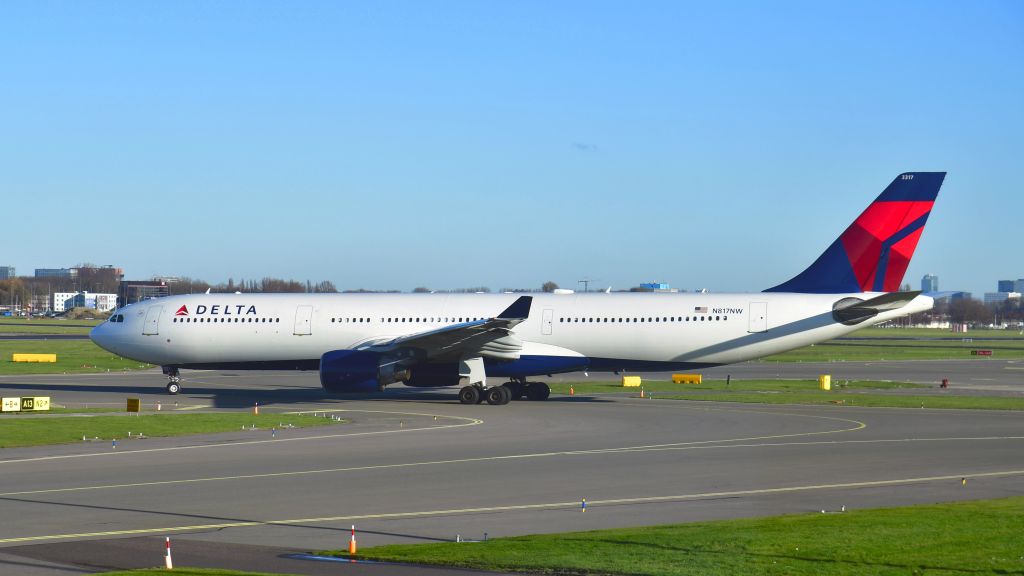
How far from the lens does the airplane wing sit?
129 feet

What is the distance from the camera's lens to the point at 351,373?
1567 inches

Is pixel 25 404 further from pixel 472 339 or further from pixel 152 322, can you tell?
pixel 472 339

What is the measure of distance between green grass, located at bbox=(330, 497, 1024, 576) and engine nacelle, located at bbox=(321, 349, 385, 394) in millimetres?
23678

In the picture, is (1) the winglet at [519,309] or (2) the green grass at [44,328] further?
(2) the green grass at [44,328]

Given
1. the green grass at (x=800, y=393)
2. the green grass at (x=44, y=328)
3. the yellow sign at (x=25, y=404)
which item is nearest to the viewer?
the yellow sign at (x=25, y=404)

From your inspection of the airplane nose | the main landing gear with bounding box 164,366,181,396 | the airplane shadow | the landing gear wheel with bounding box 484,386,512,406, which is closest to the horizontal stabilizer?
the airplane shadow

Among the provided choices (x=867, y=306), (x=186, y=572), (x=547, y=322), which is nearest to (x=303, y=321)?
(x=547, y=322)

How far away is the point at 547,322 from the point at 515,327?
1.21m

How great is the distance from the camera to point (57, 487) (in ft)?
70.3

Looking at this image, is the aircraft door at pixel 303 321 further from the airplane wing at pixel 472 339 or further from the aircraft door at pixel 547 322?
the aircraft door at pixel 547 322

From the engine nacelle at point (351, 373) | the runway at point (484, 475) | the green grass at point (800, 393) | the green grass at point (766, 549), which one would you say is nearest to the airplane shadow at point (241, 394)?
the engine nacelle at point (351, 373)

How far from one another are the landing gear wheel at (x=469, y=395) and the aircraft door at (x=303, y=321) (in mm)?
6733

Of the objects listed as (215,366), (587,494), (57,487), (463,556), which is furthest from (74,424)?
(463,556)

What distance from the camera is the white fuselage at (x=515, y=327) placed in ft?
138
